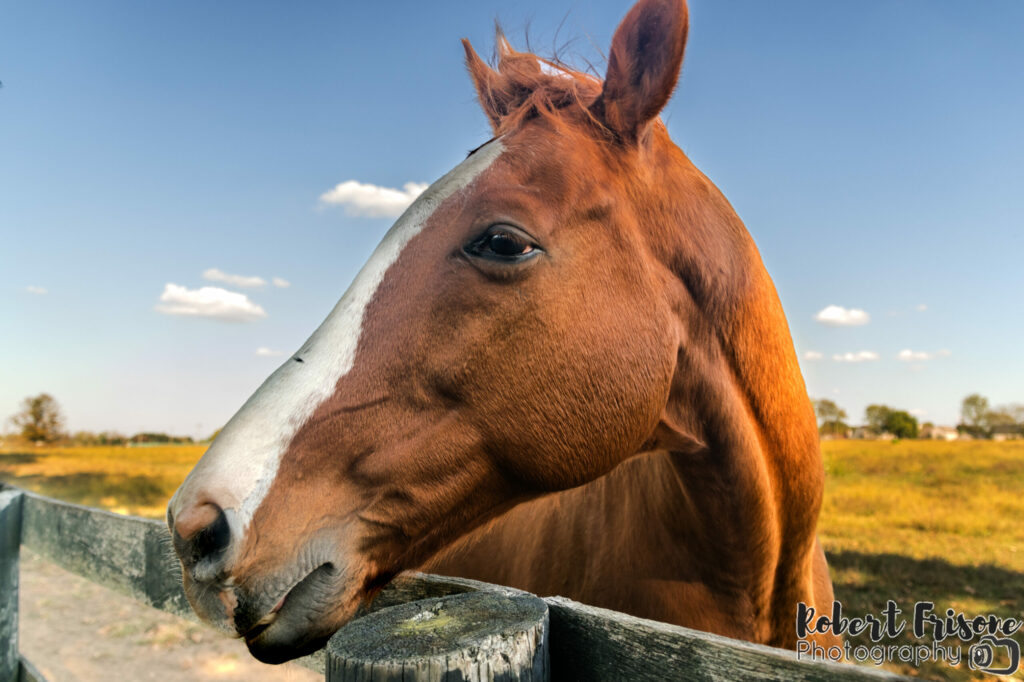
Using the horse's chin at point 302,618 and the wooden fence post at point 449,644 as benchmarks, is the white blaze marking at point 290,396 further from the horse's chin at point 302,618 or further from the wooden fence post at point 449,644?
the wooden fence post at point 449,644

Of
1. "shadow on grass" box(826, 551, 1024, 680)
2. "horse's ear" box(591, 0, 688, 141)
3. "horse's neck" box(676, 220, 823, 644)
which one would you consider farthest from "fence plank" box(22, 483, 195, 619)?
"shadow on grass" box(826, 551, 1024, 680)

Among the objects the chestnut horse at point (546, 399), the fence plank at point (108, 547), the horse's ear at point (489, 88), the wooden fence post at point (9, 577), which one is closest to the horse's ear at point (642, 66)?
the chestnut horse at point (546, 399)

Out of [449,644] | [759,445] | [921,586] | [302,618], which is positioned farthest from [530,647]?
[921,586]

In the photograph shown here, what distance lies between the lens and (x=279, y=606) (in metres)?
1.52

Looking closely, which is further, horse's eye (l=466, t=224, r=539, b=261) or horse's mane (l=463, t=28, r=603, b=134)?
horse's mane (l=463, t=28, r=603, b=134)

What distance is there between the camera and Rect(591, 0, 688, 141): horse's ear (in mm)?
1831

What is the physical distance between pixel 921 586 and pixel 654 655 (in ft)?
23.0

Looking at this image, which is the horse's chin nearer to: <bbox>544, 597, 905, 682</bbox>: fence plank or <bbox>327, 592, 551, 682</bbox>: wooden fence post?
<bbox>327, 592, 551, 682</bbox>: wooden fence post

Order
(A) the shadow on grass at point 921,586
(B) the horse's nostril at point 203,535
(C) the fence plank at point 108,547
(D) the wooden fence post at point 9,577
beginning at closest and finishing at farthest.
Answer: (B) the horse's nostril at point 203,535 → (C) the fence plank at point 108,547 → (D) the wooden fence post at point 9,577 → (A) the shadow on grass at point 921,586

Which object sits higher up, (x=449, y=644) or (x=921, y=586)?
(x=449, y=644)

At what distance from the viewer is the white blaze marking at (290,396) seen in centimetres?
144

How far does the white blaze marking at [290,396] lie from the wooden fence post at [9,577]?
103 inches

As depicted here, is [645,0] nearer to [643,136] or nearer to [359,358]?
[643,136]

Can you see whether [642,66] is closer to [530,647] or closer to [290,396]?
[290,396]
